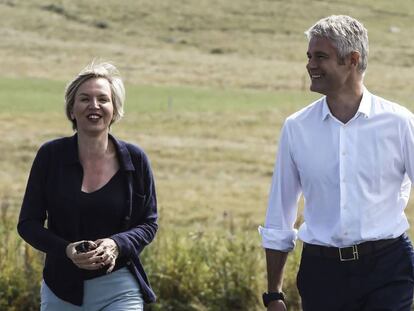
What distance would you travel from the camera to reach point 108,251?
515cm

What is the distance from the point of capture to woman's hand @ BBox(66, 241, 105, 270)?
5.10m

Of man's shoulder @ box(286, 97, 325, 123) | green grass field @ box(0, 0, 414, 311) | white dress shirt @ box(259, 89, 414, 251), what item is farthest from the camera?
green grass field @ box(0, 0, 414, 311)

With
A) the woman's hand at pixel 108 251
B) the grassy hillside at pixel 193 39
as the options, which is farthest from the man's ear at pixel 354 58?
the grassy hillside at pixel 193 39

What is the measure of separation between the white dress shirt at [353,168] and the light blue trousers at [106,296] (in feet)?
2.24

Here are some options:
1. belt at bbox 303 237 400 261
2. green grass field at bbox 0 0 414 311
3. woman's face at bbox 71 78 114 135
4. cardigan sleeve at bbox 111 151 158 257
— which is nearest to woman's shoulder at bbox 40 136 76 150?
woman's face at bbox 71 78 114 135

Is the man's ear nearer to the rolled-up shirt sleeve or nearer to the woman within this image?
the rolled-up shirt sleeve

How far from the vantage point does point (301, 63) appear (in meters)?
83.3

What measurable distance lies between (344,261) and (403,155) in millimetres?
511

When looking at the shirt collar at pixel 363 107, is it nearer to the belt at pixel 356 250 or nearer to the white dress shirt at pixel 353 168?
the white dress shirt at pixel 353 168

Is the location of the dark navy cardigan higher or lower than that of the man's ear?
lower

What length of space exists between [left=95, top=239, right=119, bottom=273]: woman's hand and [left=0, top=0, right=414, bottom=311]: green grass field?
356cm

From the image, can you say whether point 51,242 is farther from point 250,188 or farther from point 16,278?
point 250,188

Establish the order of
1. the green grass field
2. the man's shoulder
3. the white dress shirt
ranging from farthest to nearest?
the green grass field, the man's shoulder, the white dress shirt

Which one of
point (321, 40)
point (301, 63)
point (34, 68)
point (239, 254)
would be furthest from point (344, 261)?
point (301, 63)
